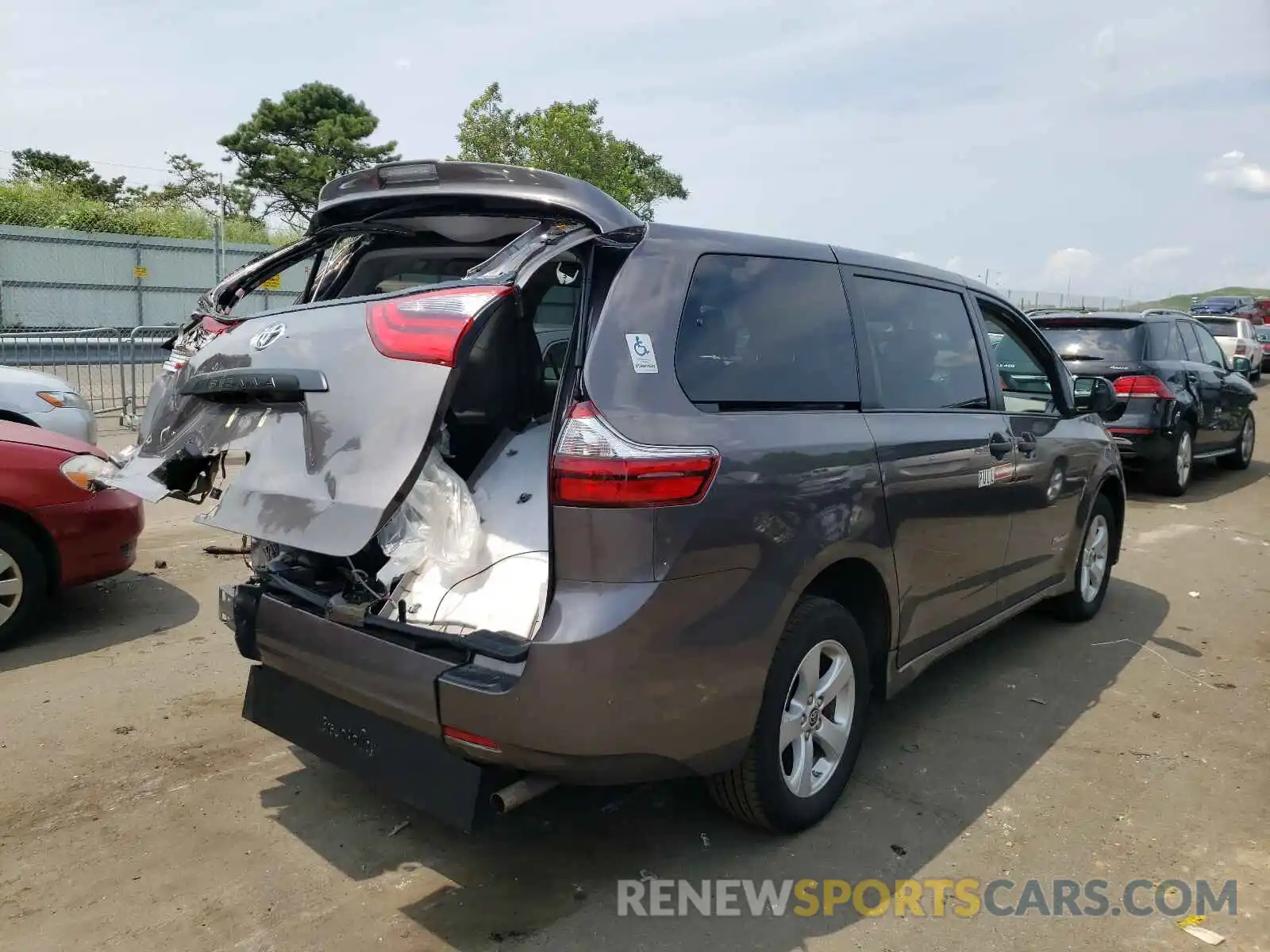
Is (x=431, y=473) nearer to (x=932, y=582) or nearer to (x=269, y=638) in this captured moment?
(x=269, y=638)

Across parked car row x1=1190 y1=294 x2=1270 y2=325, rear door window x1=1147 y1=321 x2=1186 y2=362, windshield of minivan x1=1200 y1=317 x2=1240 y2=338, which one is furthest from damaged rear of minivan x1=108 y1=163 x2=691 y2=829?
parked car row x1=1190 y1=294 x2=1270 y2=325

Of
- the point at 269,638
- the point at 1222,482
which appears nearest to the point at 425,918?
the point at 269,638

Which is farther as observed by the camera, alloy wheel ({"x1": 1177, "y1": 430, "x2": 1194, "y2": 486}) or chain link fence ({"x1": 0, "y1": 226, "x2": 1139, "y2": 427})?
chain link fence ({"x1": 0, "y1": 226, "x2": 1139, "y2": 427})

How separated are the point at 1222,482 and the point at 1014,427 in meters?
7.74

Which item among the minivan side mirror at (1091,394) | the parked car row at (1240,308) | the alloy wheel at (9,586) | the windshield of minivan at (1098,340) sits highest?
the parked car row at (1240,308)

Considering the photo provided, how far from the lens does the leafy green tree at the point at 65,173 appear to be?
132 feet

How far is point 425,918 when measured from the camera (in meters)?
2.72

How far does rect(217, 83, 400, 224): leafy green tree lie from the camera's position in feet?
136

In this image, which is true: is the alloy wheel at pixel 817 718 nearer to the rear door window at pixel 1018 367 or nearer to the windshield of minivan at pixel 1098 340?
the rear door window at pixel 1018 367

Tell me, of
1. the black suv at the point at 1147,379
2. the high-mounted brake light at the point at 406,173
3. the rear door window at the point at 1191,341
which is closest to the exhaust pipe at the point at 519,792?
the high-mounted brake light at the point at 406,173

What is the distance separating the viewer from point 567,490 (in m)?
2.48

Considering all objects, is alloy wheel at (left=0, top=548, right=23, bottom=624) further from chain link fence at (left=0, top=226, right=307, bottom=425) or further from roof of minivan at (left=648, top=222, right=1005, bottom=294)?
chain link fence at (left=0, top=226, right=307, bottom=425)

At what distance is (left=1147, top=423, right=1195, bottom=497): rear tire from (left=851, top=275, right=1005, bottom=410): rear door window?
5.99 metres

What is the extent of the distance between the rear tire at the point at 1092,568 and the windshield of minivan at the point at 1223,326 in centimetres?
1793
